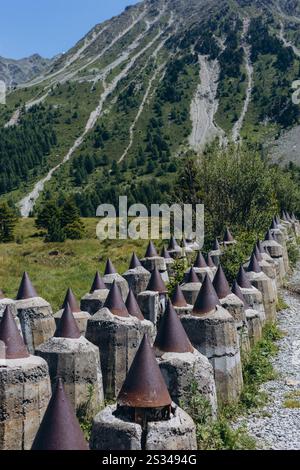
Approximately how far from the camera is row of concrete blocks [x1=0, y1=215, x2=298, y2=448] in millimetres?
8273

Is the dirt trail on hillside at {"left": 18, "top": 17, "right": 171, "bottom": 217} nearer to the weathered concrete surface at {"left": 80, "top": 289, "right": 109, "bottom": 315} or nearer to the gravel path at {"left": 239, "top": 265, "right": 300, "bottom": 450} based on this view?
the weathered concrete surface at {"left": 80, "top": 289, "right": 109, "bottom": 315}

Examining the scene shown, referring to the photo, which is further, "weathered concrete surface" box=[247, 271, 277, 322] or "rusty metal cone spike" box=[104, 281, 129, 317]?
"weathered concrete surface" box=[247, 271, 277, 322]

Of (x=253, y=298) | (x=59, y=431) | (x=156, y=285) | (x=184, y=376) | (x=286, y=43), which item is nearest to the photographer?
(x=59, y=431)

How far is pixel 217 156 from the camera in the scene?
108ft

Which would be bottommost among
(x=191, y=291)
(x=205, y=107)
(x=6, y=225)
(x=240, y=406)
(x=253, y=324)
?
(x=240, y=406)

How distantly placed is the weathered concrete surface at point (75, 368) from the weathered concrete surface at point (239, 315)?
4888 mm

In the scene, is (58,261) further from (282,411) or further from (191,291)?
(282,411)

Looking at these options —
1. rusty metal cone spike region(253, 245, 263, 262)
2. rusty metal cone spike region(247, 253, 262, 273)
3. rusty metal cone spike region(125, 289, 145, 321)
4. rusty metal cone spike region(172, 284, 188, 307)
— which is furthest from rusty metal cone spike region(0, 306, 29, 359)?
rusty metal cone spike region(253, 245, 263, 262)

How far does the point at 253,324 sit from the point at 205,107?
135718 mm

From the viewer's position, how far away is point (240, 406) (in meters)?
11.4

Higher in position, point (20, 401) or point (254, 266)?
point (254, 266)

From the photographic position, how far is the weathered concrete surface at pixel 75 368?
9.86m

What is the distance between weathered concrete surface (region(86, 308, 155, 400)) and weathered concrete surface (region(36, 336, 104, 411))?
1.20 metres

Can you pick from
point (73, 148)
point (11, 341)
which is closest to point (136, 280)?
point (11, 341)
